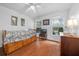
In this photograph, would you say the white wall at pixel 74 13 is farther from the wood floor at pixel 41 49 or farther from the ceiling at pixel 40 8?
the wood floor at pixel 41 49

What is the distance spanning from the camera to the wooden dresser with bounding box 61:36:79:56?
1.82 meters

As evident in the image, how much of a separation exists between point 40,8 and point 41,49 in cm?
87

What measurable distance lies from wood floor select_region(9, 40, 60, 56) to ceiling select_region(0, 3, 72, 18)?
2.06 ft

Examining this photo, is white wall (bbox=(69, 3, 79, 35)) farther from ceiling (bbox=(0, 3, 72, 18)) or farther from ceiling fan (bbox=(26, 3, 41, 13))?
ceiling fan (bbox=(26, 3, 41, 13))

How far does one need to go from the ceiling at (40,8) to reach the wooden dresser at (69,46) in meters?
0.62

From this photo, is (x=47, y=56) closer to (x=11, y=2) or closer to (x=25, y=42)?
(x=25, y=42)

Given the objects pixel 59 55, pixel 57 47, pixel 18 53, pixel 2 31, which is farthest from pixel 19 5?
pixel 59 55

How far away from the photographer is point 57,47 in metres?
1.91

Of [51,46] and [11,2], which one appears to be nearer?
[11,2]

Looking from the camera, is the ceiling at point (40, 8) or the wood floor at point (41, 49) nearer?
the ceiling at point (40, 8)

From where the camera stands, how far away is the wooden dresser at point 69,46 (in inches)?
71.8

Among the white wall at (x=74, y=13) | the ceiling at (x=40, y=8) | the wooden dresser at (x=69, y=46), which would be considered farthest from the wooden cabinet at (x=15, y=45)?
the white wall at (x=74, y=13)

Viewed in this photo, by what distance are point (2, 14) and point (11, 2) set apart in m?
0.30

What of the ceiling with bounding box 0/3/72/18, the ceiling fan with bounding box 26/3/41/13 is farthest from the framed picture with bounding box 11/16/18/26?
the ceiling fan with bounding box 26/3/41/13
